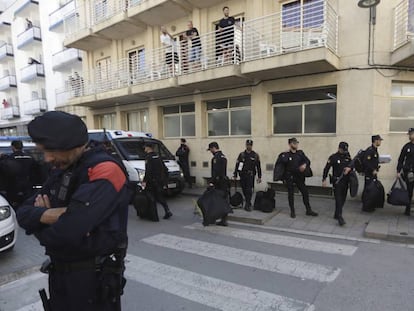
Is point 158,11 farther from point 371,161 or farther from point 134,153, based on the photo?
point 371,161

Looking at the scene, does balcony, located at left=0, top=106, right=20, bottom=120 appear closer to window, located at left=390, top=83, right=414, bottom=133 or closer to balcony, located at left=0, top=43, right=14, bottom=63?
balcony, located at left=0, top=43, right=14, bottom=63

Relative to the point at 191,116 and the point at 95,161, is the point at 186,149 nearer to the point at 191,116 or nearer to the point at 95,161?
the point at 191,116

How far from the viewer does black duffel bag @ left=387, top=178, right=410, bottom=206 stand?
20.4 ft

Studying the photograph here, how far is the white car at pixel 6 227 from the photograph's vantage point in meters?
4.38

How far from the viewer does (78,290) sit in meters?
1.71

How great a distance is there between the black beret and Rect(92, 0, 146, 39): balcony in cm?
1271

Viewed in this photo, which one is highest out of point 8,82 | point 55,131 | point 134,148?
point 8,82

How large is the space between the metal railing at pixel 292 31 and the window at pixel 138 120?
6.49 metres

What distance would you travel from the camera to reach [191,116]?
12.3 metres

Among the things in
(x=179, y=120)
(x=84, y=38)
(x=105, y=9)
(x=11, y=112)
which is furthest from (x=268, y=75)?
(x=11, y=112)

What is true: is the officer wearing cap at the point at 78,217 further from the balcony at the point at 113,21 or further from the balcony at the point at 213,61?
the balcony at the point at 113,21

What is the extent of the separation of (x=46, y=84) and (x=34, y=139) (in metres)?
24.0

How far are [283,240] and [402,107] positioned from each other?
5.80 meters

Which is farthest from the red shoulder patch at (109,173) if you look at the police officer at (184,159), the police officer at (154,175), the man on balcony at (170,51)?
the man on balcony at (170,51)
